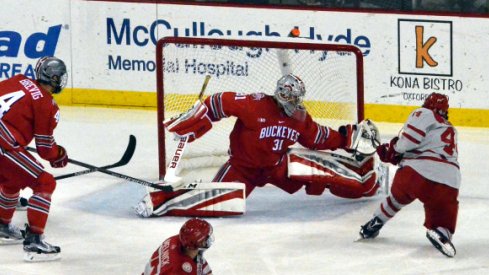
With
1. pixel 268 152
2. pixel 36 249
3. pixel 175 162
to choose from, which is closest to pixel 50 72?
pixel 36 249

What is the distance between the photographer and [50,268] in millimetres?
7559

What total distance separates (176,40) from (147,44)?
6.33ft

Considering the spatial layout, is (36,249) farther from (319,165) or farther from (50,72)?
(319,165)

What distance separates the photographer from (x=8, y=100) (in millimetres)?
7613

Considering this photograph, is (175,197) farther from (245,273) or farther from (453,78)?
(453,78)

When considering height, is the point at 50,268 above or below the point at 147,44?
below

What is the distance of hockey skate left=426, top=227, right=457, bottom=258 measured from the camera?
25.3 ft

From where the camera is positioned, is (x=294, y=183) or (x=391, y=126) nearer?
(x=294, y=183)

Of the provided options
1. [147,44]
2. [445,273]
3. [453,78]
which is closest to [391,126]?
[453,78]

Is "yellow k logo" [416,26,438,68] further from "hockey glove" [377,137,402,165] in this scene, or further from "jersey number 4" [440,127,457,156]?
"jersey number 4" [440,127,457,156]

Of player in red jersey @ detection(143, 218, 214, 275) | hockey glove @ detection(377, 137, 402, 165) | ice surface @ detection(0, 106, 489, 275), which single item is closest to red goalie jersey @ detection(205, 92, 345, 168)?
ice surface @ detection(0, 106, 489, 275)

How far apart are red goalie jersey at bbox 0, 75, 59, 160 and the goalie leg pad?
5.13 ft

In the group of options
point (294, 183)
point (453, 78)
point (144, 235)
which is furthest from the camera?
point (453, 78)

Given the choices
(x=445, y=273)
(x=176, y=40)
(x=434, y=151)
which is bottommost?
(x=445, y=273)
